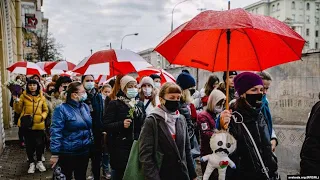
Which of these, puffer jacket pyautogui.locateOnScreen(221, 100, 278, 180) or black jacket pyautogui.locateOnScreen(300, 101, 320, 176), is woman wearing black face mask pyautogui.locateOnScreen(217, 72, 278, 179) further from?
black jacket pyautogui.locateOnScreen(300, 101, 320, 176)

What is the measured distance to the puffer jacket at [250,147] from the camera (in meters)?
3.51

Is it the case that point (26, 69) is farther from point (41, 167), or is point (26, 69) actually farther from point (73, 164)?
point (73, 164)

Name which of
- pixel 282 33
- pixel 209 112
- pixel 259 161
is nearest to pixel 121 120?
pixel 209 112

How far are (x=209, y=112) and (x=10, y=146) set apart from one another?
7786mm

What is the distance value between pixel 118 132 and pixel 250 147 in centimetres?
202

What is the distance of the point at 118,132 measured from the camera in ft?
16.3

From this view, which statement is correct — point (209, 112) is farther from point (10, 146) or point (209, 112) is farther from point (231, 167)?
point (10, 146)

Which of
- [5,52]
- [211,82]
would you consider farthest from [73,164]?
[5,52]

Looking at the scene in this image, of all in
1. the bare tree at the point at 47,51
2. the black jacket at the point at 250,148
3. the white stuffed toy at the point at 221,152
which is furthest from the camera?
the bare tree at the point at 47,51

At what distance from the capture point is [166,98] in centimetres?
388

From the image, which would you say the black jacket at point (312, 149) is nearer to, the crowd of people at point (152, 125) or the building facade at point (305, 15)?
the crowd of people at point (152, 125)

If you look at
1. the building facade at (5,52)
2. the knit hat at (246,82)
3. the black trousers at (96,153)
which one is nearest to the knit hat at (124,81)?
the black trousers at (96,153)

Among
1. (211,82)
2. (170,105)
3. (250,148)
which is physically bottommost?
(250,148)

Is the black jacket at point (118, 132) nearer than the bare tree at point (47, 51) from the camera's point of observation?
Yes
